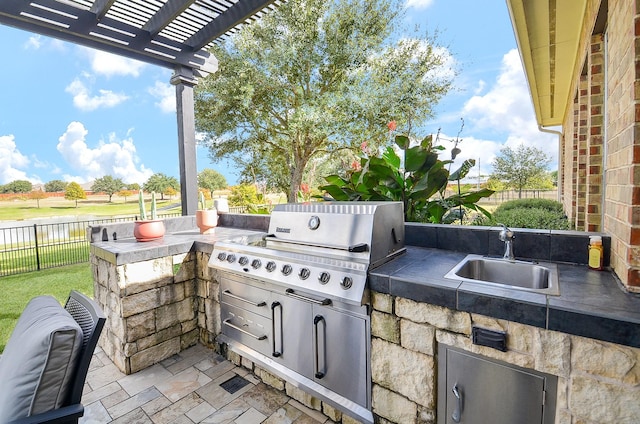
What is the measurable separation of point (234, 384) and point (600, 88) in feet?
12.0

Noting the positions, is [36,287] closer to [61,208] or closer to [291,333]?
[61,208]

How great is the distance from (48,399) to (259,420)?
1277mm

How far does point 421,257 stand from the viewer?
198 centimetres

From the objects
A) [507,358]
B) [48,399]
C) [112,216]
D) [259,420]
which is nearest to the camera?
[48,399]

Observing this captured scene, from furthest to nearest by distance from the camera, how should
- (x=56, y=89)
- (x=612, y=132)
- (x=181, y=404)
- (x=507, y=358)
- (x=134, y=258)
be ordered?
(x=56, y=89) < (x=134, y=258) < (x=181, y=404) < (x=612, y=132) < (x=507, y=358)

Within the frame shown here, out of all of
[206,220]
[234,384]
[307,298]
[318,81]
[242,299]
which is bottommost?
[234,384]

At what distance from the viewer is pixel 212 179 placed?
361 inches

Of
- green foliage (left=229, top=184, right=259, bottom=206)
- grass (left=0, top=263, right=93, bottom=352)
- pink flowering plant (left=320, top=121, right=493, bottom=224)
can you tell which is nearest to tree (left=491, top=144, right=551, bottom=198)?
green foliage (left=229, top=184, right=259, bottom=206)

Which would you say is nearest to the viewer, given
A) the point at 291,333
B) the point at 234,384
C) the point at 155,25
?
the point at 291,333

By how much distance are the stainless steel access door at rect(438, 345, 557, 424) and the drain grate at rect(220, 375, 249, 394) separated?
1371 mm

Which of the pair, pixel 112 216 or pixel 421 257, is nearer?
pixel 421 257

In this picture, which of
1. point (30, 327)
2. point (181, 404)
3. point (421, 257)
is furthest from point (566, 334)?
point (181, 404)

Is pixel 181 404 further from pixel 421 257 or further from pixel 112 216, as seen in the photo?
pixel 112 216

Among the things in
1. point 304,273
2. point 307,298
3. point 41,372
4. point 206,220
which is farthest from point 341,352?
point 206,220
